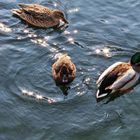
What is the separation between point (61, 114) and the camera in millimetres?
9898

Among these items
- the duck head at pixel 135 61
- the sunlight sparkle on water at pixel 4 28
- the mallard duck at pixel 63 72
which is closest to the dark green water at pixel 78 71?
the sunlight sparkle on water at pixel 4 28

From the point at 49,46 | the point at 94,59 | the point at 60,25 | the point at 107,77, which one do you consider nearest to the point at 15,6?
the point at 60,25

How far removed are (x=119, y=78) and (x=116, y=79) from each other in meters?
0.08

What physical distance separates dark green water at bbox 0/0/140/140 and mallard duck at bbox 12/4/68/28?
0.22 metres

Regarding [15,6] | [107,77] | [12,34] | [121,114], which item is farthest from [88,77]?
[15,6]

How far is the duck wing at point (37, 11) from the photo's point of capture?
44.4 feet

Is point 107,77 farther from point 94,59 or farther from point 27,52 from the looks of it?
point 27,52

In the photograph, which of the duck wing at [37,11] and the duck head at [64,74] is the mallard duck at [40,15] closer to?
the duck wing at [37,11]

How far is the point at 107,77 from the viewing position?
420 inches

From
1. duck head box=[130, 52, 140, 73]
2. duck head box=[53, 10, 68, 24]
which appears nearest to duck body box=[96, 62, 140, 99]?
duck head box=[130, 52, 140, 73]

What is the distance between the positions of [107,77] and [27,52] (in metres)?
2.43

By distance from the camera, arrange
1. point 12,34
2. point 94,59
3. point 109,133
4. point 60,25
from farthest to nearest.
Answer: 1. point 60,25
2. point 12,34
3. point 94,59
4. point 109,133

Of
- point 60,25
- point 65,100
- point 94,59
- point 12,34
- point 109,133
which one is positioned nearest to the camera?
point 109,133

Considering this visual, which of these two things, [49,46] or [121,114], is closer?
[121,114]
